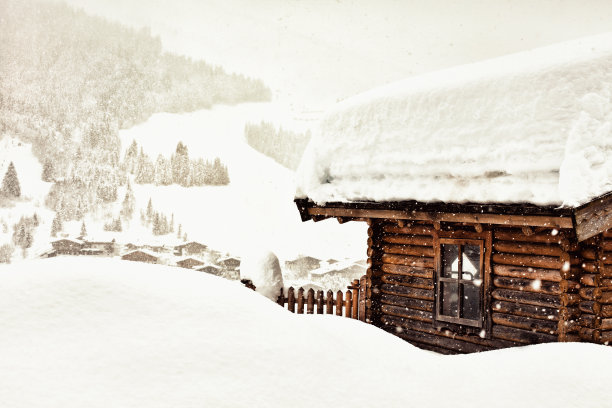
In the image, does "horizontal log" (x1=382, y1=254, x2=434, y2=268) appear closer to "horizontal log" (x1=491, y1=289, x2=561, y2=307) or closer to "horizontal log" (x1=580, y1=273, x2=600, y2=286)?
"horizontal log" (x1=491, y1=289, x2=561, y2=307)

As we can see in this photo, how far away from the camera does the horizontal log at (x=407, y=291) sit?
8503 mm

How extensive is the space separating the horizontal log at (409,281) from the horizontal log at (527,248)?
1.49 metres

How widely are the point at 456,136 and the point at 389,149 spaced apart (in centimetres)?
136

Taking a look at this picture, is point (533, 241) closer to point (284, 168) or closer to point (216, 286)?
point (216, 286)

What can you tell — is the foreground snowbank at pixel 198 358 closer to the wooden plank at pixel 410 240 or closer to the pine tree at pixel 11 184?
the wooden plank at pixel 410 240

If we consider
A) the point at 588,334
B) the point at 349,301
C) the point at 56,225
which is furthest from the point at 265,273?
the point at 56,225

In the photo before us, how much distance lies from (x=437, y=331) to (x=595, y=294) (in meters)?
2.73

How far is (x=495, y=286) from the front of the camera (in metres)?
7.55

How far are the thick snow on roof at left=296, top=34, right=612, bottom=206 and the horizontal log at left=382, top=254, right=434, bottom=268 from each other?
1.44 m

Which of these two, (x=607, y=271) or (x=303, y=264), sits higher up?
(x=607, y=271)

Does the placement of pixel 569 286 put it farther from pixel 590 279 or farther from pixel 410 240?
pixel 410 240

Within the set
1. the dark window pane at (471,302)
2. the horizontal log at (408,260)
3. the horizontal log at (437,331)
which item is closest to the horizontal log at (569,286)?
the horizontal log at (437,331)

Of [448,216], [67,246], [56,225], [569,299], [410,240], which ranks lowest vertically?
[67,246]

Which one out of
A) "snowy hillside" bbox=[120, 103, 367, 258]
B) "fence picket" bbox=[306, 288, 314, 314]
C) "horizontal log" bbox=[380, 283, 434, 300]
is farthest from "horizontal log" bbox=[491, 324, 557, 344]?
"snowy hillside" bbox=[120, 103, 367, 258]
